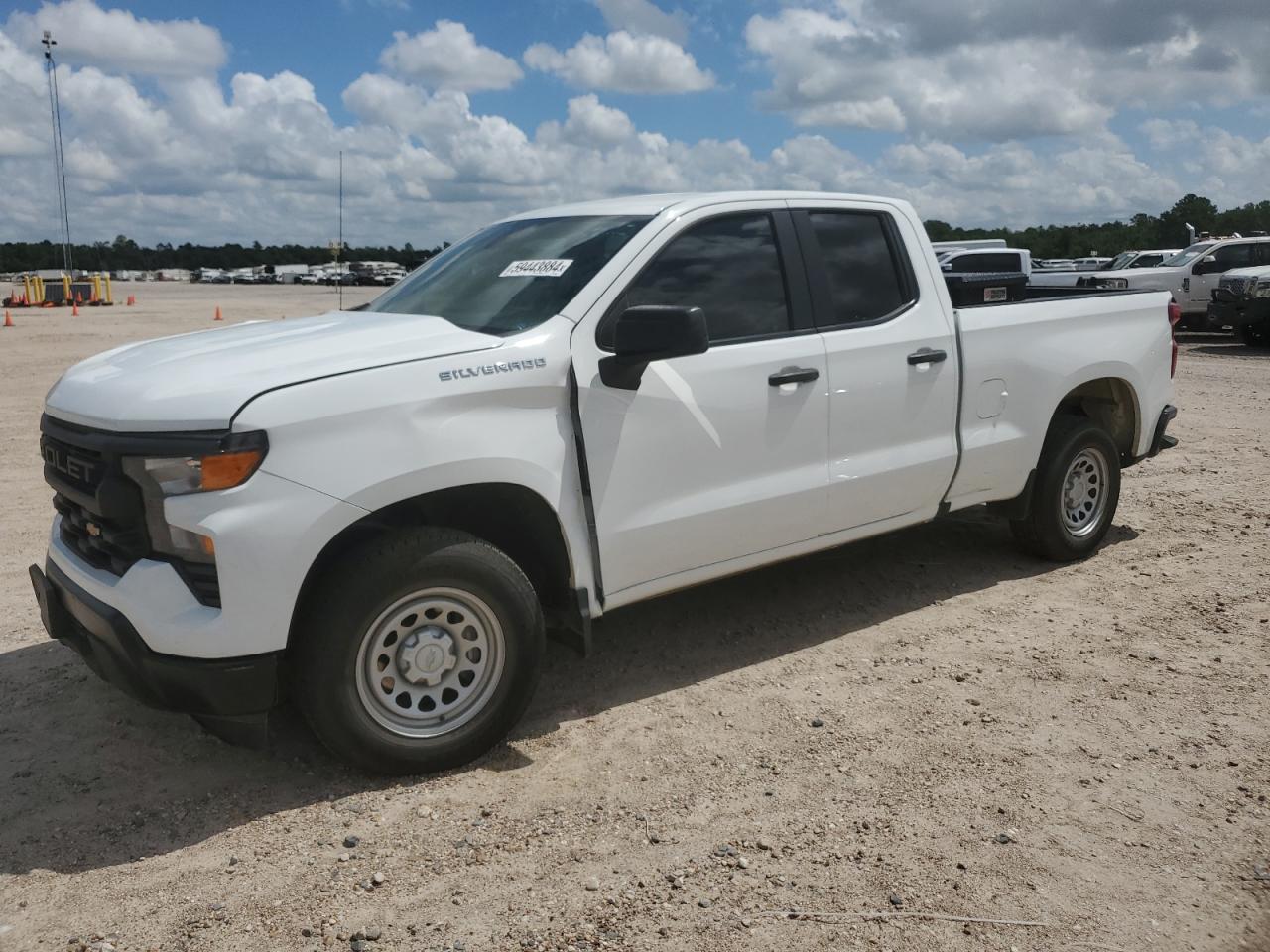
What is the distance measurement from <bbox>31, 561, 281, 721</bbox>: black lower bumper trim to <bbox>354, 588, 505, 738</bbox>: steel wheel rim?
32 cm

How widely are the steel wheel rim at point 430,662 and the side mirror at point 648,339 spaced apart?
0.97 meters

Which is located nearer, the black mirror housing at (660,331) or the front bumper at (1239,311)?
the black mirror housing at (660,331)

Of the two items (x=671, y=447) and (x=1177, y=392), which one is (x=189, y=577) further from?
(x=1177, y=392)

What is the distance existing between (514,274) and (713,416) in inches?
39.2

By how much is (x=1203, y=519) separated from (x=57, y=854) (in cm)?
664

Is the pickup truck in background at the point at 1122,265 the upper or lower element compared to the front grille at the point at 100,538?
upper

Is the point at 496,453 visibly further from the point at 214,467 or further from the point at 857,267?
the point at 857,267

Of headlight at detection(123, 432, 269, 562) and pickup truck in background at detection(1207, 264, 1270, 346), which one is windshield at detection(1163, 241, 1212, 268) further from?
headlight at detection(123, 432, 269, 562)

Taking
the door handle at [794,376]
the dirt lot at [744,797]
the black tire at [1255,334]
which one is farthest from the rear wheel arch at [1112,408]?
the black tire at [1255,334]

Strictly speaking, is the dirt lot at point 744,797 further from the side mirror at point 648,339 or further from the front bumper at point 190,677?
the side mirror at point 648,339

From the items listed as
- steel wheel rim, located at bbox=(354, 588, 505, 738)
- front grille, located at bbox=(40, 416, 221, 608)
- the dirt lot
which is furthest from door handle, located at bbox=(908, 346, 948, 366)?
front grille, located at bbox=(40, 416, 221, 608)

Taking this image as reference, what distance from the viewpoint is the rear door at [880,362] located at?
487 centimetres

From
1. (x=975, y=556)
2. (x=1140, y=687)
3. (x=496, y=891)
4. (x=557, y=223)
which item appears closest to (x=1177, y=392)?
(x=975, y=556)

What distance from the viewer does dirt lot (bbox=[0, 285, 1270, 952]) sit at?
307cm
